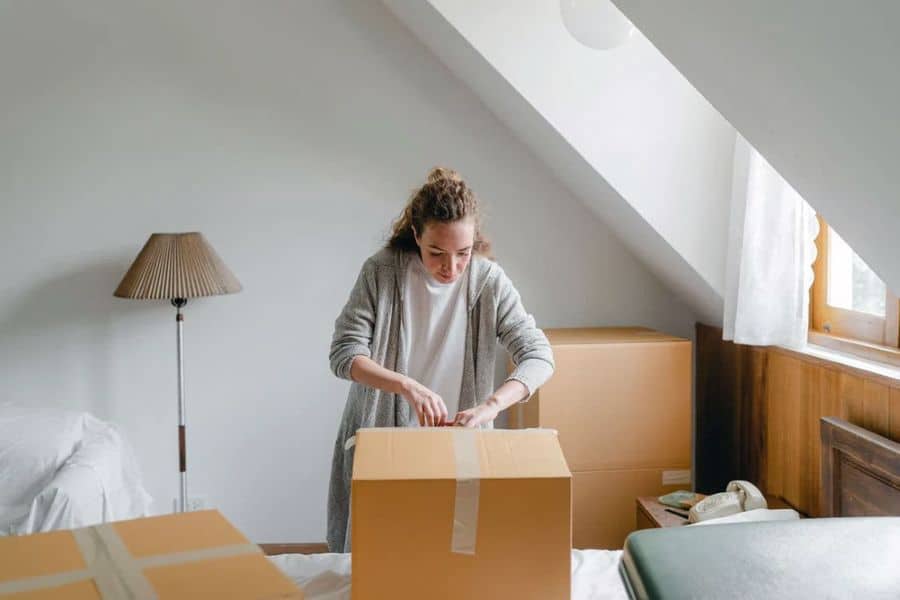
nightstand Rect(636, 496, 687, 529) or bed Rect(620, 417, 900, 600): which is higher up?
bed Rect(620, 417, 900, 600)

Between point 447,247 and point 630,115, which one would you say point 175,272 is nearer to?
point 447,247

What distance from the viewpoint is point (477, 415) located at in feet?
5.76

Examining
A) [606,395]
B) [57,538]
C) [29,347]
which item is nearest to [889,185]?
[57,538]

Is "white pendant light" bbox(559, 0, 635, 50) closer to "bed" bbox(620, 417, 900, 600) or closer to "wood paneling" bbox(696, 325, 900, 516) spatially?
"wood paneling" bbox(696, 325, 900, 516)

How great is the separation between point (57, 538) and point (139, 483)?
177cm

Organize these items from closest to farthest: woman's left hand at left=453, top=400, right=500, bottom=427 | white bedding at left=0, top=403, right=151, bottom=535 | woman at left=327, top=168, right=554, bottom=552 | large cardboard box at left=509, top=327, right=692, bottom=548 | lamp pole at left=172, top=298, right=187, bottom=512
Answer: woman's left hand at left=453, top=400, right=500, bottom=427
woman at left=327, top=168, right=554, bottom=552
white bedding at left=0, top=403, right=151, bottom=535
large cardboard box at left=509, top=327, right=692, bottom=548
lamp pole at left=172, top=298, right=187, bottom=512

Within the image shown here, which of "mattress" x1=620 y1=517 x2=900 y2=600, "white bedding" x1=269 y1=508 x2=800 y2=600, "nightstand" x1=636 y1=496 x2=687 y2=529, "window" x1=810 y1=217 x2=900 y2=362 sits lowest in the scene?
"nightstand" x1=636 y1=496 x2=687 y2=529

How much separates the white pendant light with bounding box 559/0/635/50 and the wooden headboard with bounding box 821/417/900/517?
1.07 meters

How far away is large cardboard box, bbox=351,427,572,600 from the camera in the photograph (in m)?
1.24

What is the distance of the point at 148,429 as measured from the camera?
3250mm

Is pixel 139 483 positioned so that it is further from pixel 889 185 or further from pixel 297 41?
pixel 889 185

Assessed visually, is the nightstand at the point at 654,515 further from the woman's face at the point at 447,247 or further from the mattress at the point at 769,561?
the mattress at the point at 769,561

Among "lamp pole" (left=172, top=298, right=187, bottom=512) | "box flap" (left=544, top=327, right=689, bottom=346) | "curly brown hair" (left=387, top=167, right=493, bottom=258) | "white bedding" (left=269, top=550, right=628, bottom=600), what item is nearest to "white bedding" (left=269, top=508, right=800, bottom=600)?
"white bedding" (left=269, top=550, right=628, bottom=600)

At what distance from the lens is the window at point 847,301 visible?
222cm
